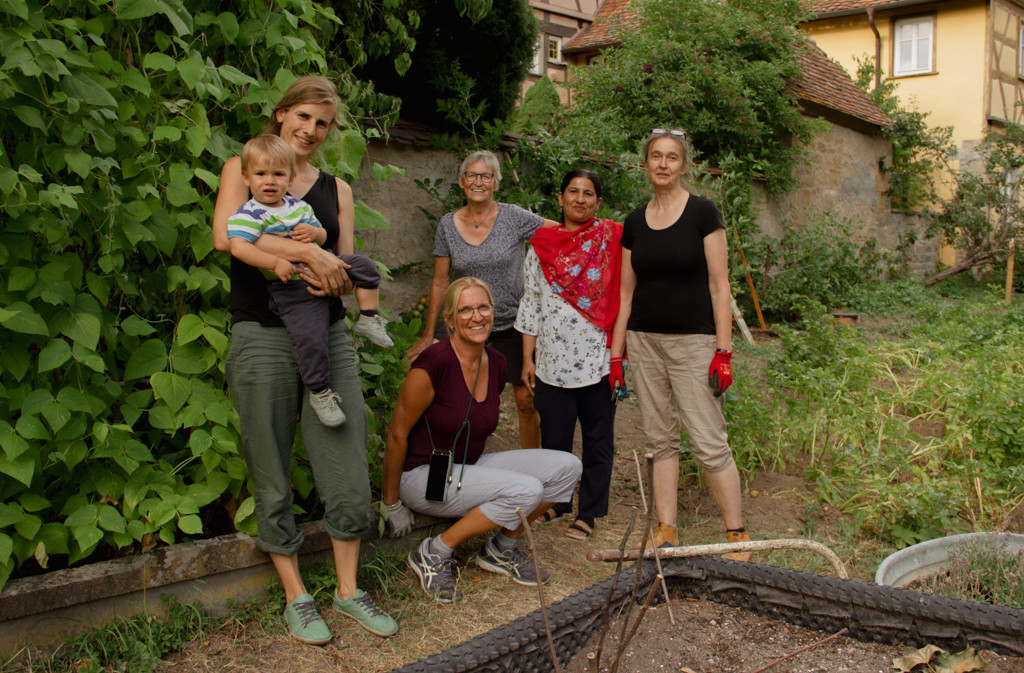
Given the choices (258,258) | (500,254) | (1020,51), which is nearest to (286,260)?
(258,258)

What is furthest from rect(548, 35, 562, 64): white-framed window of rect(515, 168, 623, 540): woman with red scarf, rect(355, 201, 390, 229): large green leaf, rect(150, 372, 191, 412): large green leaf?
rect(150, 372, 191, 412): large green leaf

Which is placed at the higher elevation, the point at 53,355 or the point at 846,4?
the point at 846,4

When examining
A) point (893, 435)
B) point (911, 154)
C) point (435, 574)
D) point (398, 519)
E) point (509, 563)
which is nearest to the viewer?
point (435, 574)

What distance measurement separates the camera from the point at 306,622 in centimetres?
257

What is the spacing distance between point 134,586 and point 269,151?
1390mm

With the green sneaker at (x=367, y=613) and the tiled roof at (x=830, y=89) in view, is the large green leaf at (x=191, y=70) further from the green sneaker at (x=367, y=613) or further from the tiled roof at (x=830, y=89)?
the tiled roof at (x=830, y=89)

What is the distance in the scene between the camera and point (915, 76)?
1717 cm

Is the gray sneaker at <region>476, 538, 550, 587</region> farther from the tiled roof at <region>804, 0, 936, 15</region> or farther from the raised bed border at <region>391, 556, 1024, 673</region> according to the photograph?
the tiled roof at <region>804, 0, 936, 15</region>

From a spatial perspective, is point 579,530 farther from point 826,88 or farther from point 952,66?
point 952,66

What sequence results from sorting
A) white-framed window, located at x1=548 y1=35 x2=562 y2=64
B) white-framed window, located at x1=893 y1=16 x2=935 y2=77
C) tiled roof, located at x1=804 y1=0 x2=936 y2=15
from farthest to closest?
1. white-framed window, located at x1=548 y1=35 x2=562 y2=64
2. white-framed window, located at x1=893 y1=16 x2=935 y2=77
3. tiled roof, located at x1=804 y1=0 x2=936 y2=15

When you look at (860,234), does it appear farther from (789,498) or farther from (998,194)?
(789,498)

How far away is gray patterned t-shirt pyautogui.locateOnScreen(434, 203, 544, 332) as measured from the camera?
3.76m

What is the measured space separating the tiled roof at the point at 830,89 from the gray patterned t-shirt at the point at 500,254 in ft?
28.7

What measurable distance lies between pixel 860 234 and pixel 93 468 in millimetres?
12958
